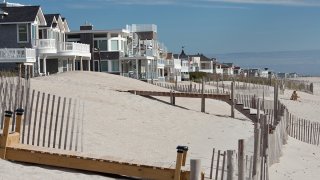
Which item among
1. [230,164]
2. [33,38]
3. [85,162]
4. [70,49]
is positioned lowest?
[85,162]

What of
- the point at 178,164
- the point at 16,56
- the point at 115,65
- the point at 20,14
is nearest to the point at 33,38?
the point at 20,14

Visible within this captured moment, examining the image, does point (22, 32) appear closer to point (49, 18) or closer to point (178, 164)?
point (49, 18)

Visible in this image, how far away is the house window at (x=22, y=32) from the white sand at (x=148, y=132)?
17.9 metres

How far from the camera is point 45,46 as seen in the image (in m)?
48.5

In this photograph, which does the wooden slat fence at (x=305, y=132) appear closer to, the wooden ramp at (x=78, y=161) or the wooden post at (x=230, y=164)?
the wooden ramp at (x=78, y=161)

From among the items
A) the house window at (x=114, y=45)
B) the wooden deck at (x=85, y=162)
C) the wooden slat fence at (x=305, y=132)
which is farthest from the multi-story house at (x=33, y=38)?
the wooden deck at (x=85, y=162)

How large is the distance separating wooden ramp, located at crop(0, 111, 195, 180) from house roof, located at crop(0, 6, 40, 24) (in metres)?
36.5

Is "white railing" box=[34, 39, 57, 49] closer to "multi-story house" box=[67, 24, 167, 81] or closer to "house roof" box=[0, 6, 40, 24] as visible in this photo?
"house roof" box=[0, 6, 40, 24]

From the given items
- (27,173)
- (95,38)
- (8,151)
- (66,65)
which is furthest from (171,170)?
(95,38)

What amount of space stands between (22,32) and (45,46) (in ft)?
7.47

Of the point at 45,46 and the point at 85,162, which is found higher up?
the point at 45,46

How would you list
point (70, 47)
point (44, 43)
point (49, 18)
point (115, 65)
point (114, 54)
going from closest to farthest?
point (44, 43) < point (70, 47) < point (49, 18) < point (114, 54) < point (115, 65)

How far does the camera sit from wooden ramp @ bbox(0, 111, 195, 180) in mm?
12125

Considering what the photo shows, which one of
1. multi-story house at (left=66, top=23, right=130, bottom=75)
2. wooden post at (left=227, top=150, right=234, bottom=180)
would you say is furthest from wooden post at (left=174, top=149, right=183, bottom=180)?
multi-story house at (left=66, top=23, right=130, bottom=75)
